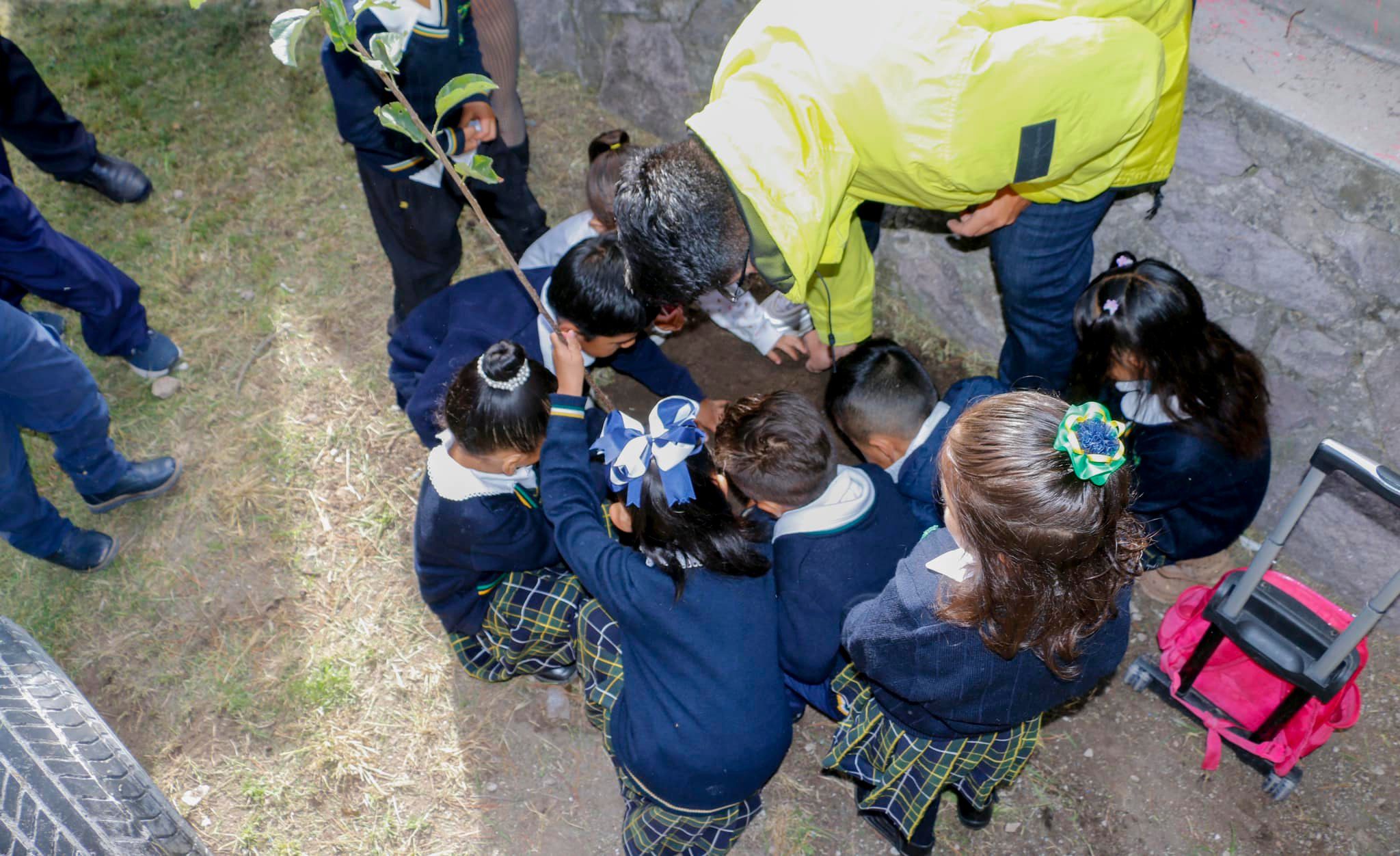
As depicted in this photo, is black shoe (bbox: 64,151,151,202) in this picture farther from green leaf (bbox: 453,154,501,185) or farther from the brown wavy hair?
the brown wavy hair

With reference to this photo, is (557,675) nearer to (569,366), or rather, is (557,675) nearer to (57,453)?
(569,366)

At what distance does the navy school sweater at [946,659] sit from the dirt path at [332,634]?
2.35 feet

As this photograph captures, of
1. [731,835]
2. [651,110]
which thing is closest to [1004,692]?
[731,835]

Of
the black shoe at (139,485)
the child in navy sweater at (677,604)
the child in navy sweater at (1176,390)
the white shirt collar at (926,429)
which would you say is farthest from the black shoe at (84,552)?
the child in navy sweater at (1176,390)

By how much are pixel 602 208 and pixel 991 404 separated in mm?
1622

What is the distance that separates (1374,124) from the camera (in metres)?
2.23

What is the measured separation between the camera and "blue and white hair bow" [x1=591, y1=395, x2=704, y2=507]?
1907 mm

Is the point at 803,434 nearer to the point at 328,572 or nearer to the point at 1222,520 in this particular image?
the point at 1222,520

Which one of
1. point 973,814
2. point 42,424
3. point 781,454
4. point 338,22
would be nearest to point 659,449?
point 781,454

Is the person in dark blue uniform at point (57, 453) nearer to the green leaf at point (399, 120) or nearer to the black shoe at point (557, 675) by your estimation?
the black shoe at point (557, 675)

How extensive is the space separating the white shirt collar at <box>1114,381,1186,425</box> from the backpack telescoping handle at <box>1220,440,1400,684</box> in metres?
0.38

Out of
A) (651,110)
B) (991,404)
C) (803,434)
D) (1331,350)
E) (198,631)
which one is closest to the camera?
(991,404)

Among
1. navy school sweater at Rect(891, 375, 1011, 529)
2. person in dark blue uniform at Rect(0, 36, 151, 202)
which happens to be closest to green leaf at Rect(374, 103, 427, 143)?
navy school sweater at Rect(891, 375, 1011, 529)

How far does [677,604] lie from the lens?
1940mm
